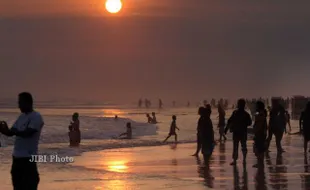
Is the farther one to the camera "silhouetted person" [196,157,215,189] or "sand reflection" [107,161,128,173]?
"sand reflection" [107,161,128,173]

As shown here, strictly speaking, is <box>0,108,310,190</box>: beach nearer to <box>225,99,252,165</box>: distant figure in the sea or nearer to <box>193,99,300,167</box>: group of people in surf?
<box>193,99,300,167</box>: group of people in surf

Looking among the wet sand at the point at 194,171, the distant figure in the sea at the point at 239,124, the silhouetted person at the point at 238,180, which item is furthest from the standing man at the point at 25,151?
the distant figure in the sea at the point at 239,124

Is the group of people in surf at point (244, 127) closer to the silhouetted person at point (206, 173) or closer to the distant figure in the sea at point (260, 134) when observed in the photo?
the distant figure in the sea at point (260, 134)

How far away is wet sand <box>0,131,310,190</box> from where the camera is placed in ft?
42.0

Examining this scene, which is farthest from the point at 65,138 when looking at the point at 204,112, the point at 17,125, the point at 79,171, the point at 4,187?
the point at 17,125

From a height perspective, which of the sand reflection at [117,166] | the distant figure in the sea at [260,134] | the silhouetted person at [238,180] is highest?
the distant figure in the sea at [260,134]

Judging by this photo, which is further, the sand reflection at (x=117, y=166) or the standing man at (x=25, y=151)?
the sand reflection at (x=117, y=166)

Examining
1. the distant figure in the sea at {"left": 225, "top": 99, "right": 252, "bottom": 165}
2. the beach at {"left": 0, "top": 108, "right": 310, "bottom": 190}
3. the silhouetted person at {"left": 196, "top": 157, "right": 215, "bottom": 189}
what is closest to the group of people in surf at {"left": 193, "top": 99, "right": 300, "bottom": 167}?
the distant figure in the sea at {"left": 225, "top": 99, "right": 252, "bottom": 165}

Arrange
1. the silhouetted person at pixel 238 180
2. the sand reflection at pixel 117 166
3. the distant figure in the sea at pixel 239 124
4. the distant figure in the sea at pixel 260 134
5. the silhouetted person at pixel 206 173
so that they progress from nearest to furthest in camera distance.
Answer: the silhouetted person at pixel 238 180 → the silhouetted person at pixel 206 173 → the sand reflection at pixel 117 166 → the distant figure in the sea at pixel 239 124 → the distant figure in the sea at pixel 260 134

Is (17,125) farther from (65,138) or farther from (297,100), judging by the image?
(297,100)

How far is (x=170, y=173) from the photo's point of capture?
50.1 feet

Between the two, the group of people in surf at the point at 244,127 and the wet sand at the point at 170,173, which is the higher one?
the group of people in surf at the point at 244,127

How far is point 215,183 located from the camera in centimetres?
1316

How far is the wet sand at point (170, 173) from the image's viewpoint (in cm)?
1281
